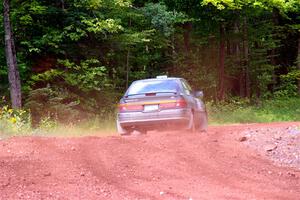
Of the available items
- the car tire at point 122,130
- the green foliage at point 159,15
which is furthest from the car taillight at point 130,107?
the green foliage at point 159,15

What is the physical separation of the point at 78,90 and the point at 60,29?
9.38ft

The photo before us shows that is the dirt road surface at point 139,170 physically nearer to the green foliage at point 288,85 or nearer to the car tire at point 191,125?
the car tire at point 191,125

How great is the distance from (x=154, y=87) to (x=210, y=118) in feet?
34.6

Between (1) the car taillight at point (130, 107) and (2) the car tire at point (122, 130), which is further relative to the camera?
(2) the car tire at point (122, 130)

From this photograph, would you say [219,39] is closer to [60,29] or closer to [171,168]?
[60,29]

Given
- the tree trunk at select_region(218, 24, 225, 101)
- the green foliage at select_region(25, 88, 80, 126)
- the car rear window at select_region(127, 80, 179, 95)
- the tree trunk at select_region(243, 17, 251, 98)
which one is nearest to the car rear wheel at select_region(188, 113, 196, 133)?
the car rear window at select_region(127, 80, 179, 95)

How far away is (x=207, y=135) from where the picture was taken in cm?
1348

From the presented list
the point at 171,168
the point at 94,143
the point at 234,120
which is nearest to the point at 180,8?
the point at 234,120

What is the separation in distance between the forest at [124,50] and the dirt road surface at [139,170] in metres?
6.85

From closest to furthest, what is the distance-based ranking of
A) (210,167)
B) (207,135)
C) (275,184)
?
(275,184)
(210,167)
(207,135)

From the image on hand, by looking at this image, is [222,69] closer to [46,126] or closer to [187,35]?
[187,35]

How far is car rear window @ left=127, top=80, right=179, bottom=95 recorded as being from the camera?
47.1 ft

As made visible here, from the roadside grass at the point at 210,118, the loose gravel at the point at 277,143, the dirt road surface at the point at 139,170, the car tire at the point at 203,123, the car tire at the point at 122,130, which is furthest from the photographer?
the car tire at the point at 203,123

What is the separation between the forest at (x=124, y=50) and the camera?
22.7 metres
